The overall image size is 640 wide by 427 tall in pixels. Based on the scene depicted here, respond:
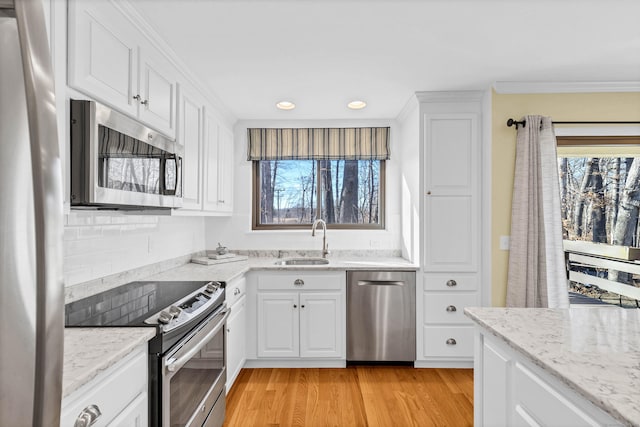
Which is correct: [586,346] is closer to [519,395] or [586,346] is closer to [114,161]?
[519,395]

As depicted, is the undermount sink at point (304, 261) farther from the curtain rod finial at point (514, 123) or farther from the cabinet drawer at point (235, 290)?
the curtain rod finial at point (514, 123)

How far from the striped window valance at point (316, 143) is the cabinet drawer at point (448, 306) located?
61.1 inches

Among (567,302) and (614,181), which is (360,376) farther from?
(614,181)

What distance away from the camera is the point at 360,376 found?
118 inches

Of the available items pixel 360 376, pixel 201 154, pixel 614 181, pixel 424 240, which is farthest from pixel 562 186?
pixel 201 154

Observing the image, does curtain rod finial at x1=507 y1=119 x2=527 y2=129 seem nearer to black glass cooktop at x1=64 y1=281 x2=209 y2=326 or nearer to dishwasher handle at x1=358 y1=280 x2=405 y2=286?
dishwasher handle at x1=358 y1=280 x2=405 y2=286

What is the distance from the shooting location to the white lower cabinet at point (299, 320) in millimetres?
3133

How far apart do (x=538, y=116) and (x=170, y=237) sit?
308 cm

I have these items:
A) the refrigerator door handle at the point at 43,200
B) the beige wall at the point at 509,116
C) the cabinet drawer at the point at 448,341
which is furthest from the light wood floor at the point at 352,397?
the refrigerator door handle at the point at 43,200

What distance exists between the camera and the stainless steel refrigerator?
0.39 meters

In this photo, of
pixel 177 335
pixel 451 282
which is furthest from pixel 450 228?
pixel 177 335

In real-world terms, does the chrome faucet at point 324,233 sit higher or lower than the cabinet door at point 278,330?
higher

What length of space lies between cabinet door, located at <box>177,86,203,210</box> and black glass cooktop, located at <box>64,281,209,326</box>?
586 millimetres

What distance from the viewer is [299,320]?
3135mm
